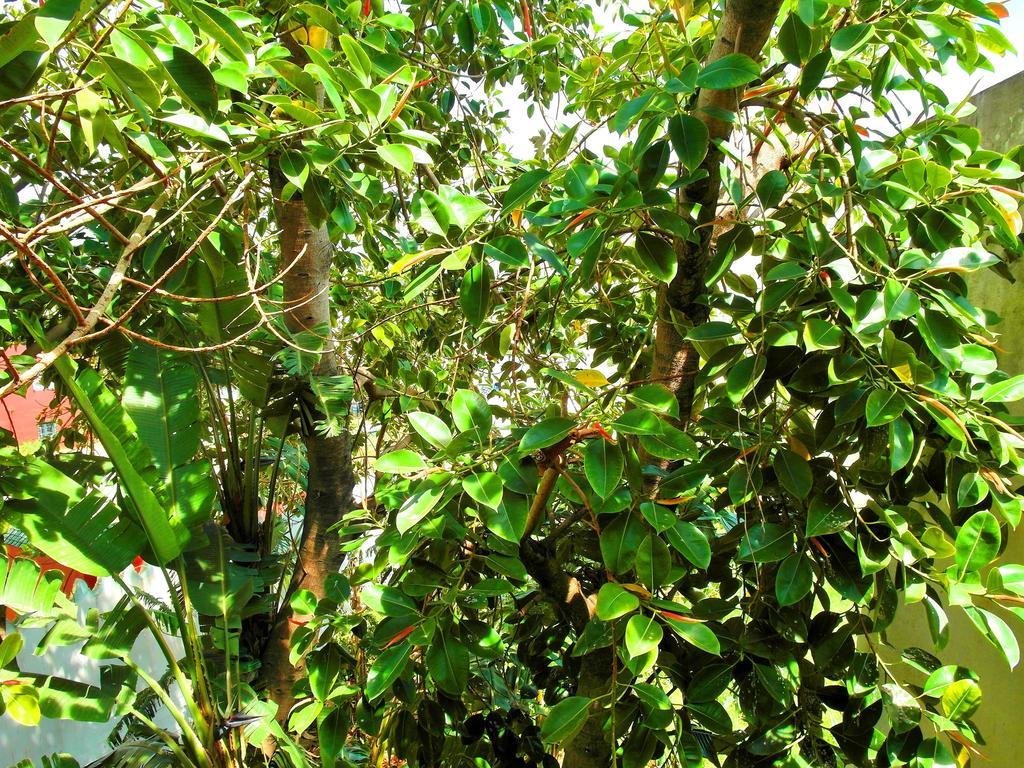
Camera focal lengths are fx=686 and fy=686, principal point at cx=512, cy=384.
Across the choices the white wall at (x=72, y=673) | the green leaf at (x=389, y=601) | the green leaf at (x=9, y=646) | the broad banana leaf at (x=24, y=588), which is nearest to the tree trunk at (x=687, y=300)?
the green leaf at (x=389, y=601)

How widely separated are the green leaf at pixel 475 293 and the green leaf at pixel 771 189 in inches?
16.5

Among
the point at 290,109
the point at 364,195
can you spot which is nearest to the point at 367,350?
the point at 364,195

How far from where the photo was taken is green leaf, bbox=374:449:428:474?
97cm

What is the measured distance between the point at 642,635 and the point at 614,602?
5 centimetres

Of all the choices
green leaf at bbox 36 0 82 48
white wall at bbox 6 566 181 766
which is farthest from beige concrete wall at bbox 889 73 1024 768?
white wall at bbox 6 566 181 766

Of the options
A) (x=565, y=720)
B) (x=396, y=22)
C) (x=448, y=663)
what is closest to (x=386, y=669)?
(x=448, y=663)

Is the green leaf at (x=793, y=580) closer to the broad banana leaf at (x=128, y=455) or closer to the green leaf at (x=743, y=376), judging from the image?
the green leaf at (x=743, y=376)

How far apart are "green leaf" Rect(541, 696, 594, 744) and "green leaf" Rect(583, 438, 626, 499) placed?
31 centimetres

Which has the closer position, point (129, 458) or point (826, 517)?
point (826, 517)

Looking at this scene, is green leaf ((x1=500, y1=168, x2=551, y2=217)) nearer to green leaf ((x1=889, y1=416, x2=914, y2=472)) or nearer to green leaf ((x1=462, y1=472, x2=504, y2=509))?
green leaf ((x1=462, y1=472, x2=504, y2=509))

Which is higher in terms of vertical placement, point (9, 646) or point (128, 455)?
point (128, 455)

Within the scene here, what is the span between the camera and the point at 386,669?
3.39ft

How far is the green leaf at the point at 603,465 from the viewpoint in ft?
2.98

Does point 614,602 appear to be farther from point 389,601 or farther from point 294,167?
point 294,167
